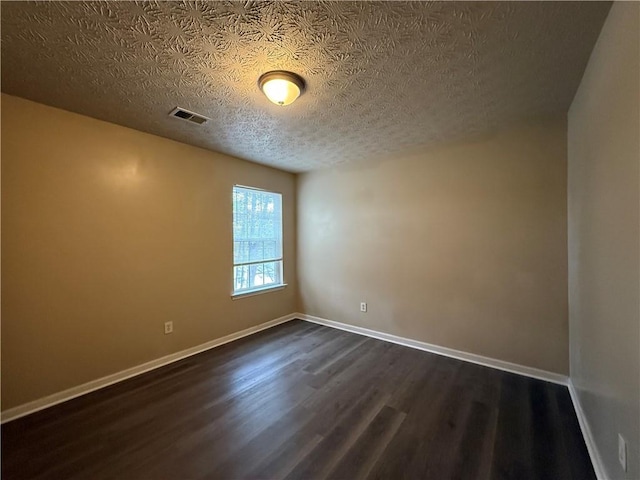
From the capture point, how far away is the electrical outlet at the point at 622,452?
45.8 inches

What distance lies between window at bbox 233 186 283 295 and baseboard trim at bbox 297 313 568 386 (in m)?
1.15

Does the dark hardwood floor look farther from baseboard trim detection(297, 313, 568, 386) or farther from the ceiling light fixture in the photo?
the ceiling light fixture

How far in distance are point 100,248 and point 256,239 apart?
1.85 m

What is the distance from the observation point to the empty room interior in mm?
1347

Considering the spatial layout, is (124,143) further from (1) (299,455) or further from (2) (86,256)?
(1) (299,455)

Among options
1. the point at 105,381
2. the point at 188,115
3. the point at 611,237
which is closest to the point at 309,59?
the point at 188,115

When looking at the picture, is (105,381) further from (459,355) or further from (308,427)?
(459,355)

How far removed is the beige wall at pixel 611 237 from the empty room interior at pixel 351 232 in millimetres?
20

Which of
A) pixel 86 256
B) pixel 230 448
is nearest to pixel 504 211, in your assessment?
pixel 230 448

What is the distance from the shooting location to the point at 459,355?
118 inches

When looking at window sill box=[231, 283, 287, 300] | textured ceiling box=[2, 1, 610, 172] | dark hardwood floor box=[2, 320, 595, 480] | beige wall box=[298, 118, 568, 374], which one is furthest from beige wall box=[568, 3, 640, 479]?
window sill box=[231, 283, 287, 300]

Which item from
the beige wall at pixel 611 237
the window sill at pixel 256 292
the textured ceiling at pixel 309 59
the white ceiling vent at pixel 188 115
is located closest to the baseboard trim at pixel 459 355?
the beige wall at pixel 611 237

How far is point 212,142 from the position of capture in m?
3.01

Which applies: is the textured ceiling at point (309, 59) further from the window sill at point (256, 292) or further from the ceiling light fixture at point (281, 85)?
the window sill at point (256, 292)
